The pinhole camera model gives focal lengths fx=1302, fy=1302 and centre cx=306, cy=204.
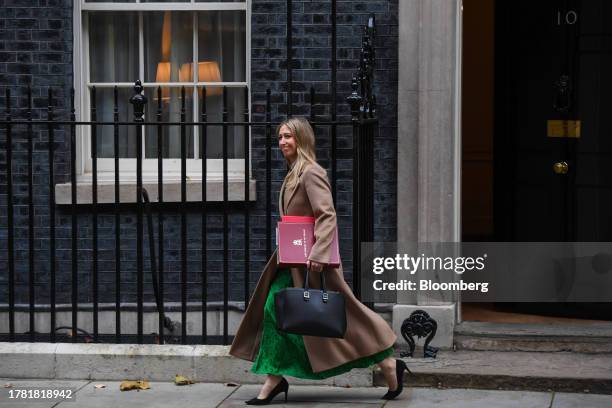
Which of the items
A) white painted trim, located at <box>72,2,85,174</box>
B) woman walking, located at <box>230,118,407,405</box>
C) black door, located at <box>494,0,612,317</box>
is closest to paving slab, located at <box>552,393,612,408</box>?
woman walking, located at <box>230,118,407,405</box>

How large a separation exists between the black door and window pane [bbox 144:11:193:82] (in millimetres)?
2392

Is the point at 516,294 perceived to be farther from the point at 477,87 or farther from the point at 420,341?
the point at 477,87

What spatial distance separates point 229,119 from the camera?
9.66 m

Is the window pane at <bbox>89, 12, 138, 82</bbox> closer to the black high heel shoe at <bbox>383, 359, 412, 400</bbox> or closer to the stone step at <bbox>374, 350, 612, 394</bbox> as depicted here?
the stone step at <bbox>374, 350, 612, 394</bbox>

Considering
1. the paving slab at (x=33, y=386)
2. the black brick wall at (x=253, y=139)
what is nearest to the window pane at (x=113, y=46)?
the black brick wall at (x=253, y=139)

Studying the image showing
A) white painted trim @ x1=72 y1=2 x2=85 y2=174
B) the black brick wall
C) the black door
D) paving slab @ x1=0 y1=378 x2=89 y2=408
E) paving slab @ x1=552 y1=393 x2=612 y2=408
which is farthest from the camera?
the black door

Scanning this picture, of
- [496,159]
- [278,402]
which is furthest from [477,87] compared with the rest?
[278,402]

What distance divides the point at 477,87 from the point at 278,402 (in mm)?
8360

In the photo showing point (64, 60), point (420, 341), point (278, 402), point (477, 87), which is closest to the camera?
point (278, 402)

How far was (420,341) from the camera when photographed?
349 inches

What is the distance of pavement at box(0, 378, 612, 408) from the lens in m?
7.71

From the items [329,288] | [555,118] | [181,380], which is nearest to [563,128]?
[555,118]

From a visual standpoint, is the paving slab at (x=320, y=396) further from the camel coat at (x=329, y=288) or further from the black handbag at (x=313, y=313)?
the black handbag at (x=313, y=313)

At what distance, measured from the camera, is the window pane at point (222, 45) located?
9672mm
